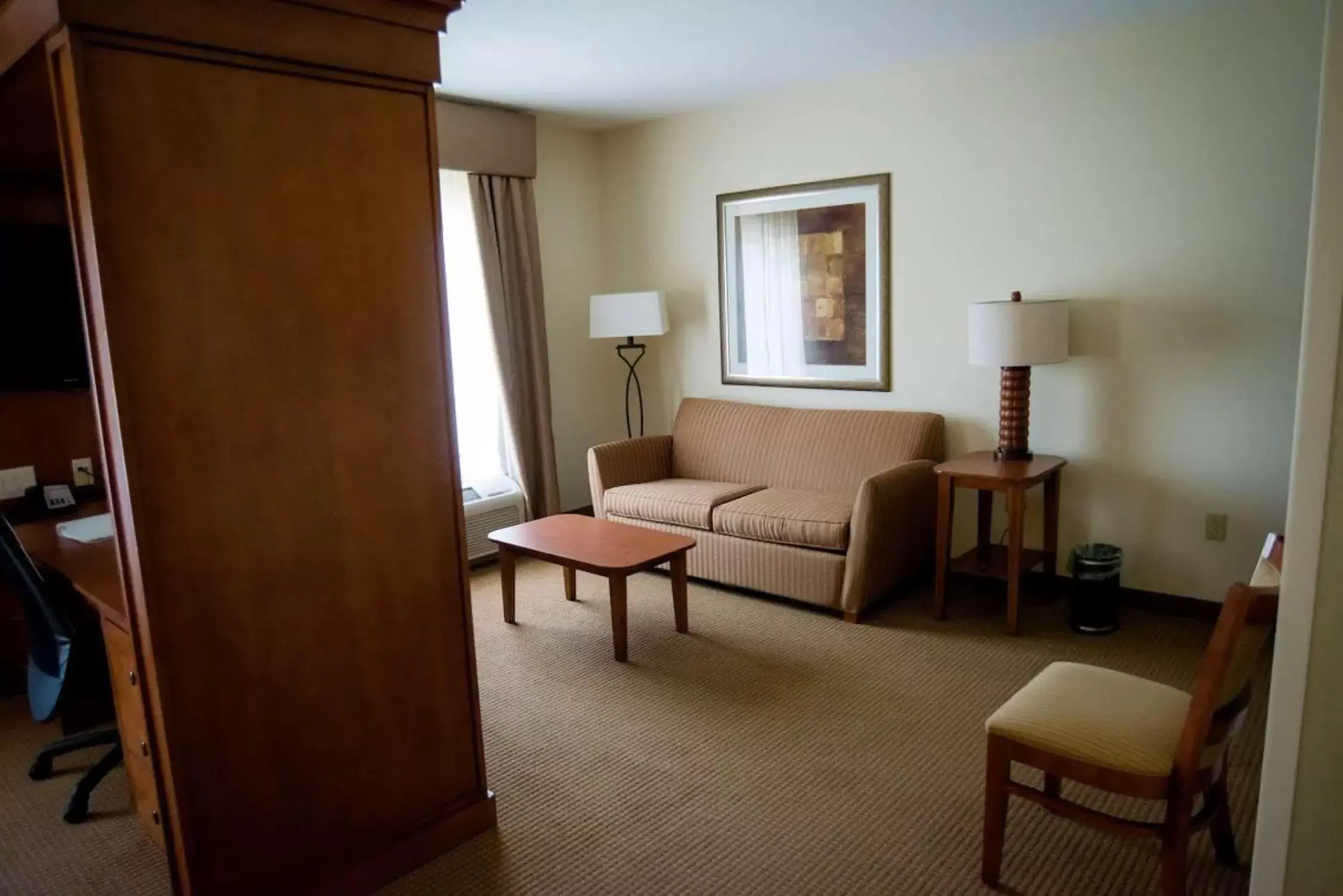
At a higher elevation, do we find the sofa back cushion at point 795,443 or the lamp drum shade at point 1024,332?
the lamp drum shade at point 1024,332

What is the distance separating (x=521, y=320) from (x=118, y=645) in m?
2.96

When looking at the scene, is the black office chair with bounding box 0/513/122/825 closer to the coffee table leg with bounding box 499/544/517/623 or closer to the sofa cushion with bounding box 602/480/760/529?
the coffee table leg with bounding box 499/544/517/623

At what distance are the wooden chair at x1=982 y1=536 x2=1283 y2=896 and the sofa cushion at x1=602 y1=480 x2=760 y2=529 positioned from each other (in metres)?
2.13

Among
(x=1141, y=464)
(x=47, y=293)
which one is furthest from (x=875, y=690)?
(x=47, y=293)

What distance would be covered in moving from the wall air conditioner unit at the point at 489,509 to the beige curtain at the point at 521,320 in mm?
83

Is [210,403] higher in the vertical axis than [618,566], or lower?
higher

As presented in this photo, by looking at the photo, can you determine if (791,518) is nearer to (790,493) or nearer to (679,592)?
(790,493)

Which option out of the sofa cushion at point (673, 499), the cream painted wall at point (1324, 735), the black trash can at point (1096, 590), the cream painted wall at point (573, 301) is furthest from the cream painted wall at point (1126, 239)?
the cream painted wall at point (1324, 735)

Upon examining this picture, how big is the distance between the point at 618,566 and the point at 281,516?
1.55 m

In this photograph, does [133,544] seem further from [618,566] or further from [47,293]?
[47,293]

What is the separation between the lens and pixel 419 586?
208 centimetres

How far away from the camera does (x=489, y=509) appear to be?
468 cm

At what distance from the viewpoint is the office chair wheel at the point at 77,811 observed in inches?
94.2

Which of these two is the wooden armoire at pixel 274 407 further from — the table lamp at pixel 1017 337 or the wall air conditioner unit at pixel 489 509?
the wall air conditioner unit at pixel 489 509
